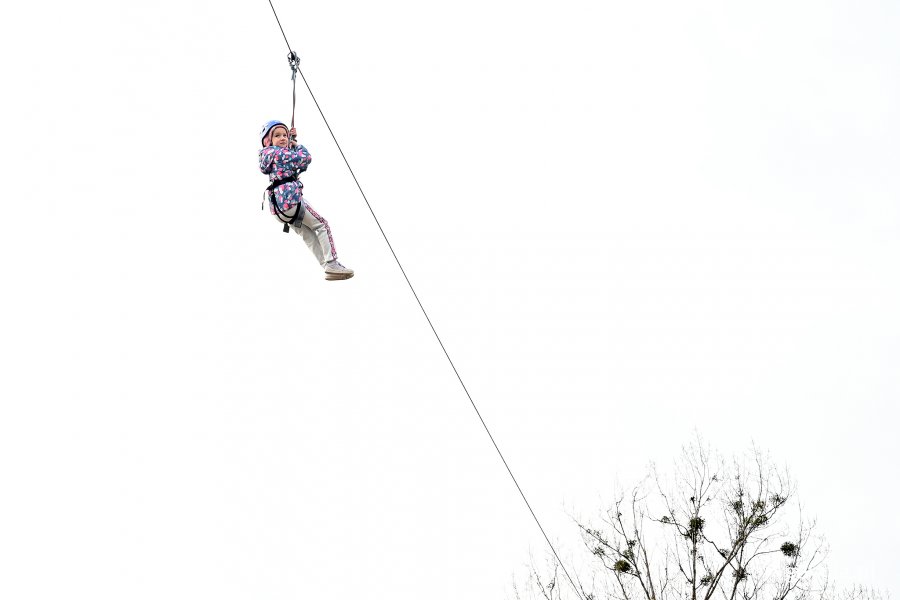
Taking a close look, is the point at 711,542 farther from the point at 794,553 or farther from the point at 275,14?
the point at 275,14

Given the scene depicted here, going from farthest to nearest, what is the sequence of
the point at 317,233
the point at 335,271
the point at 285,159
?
the point at 317,233
the point at 335,271
the point at 285,159

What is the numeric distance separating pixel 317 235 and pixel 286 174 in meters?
0.64

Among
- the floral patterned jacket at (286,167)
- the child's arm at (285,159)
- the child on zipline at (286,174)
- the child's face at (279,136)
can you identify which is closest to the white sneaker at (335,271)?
the child on zipline at (286,174)

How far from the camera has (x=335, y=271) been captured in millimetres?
9086

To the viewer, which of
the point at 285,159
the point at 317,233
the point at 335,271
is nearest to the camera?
the point at 285,159

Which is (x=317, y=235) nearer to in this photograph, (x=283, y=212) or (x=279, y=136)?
(x=283, y=212)

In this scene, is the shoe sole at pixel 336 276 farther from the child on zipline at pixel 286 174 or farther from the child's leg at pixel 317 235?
the child's leg at pixel 317 235

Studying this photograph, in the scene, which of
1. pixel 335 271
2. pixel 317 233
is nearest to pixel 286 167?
pixel 317 233

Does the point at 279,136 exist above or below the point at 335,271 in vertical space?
above

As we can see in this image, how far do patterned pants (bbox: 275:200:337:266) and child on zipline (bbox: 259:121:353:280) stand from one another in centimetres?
1

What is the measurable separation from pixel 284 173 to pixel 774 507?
35.9ft

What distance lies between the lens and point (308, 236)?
9266mm

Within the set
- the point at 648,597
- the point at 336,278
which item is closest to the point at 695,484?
the point at 648,597

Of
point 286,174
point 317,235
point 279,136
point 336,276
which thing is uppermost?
point 279,136
